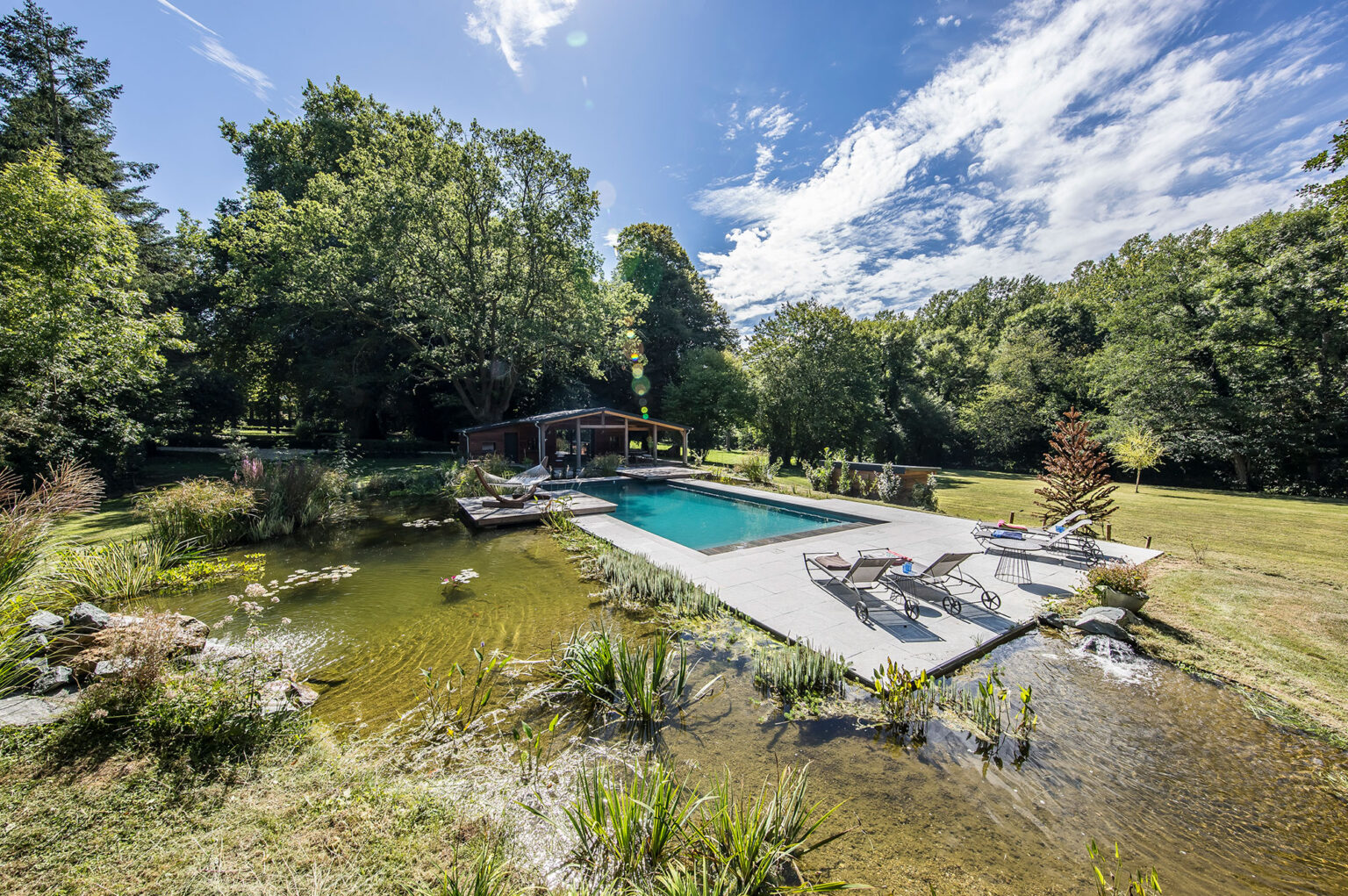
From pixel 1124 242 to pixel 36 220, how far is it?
52.5 metres

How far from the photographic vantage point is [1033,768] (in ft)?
9.48

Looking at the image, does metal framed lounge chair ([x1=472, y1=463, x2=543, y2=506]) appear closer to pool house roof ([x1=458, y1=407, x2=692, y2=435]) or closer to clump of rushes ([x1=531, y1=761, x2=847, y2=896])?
pool house roof ([x1=458, y1=407, x2=692, y2=435])

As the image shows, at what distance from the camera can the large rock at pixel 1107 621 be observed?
448 cm

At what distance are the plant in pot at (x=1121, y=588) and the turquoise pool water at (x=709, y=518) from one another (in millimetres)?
4328

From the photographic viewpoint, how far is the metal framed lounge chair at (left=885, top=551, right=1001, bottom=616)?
17.0 ft

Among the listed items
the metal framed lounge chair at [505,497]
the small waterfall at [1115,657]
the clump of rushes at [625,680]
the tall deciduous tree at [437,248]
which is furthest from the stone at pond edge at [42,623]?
the tall deciduous tree at [437,248]

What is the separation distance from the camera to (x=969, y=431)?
2786cm

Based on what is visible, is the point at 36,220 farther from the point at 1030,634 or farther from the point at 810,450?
the point at 810,450

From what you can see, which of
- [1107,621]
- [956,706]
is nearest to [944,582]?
[1107,621]

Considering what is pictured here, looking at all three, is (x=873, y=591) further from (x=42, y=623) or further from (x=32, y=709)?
(x=42, y=623)

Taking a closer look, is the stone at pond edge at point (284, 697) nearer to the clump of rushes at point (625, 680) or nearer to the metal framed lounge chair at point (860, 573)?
the clump of rushes at point (625, 680)

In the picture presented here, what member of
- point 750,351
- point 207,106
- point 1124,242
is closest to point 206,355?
point 207,106

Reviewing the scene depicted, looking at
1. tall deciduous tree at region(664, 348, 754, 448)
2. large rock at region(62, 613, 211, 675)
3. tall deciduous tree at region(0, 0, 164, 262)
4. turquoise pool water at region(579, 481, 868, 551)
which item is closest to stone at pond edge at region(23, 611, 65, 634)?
large rock at region(62, 613, 211, 675)

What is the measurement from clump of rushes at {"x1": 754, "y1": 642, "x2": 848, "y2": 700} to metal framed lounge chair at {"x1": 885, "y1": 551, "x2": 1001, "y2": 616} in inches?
69.2
